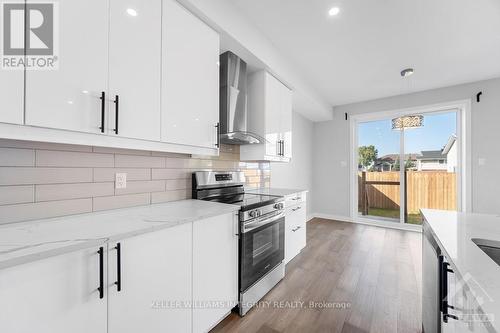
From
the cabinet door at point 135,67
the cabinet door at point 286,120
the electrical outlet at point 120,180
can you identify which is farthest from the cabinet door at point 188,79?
the cabinet door at point 286,120

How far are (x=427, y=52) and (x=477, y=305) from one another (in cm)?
323

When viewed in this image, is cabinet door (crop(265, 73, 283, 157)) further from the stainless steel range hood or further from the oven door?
the oven door

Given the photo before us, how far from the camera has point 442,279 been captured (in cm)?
95

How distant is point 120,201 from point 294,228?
1955 millimetres


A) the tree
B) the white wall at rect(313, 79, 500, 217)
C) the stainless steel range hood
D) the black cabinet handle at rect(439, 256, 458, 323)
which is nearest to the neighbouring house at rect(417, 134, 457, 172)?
the white wall at rect(313, 79, 500, 217)

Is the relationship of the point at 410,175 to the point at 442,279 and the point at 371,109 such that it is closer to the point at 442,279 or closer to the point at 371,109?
the point at 371,109

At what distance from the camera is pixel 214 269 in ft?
4.78

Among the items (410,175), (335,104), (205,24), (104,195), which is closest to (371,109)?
(335,104)

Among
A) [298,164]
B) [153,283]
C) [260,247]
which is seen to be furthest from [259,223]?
[298,164]

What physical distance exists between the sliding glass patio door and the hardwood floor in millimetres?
1098

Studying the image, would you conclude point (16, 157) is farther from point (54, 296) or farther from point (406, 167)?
point (406, 167)

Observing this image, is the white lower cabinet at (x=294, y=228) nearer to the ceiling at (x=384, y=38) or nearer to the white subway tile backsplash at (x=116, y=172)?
the white subway tile backsplash at (x=116, y=172)

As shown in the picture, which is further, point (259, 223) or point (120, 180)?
point (259, 223)

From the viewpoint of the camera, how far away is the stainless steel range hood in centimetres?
208
